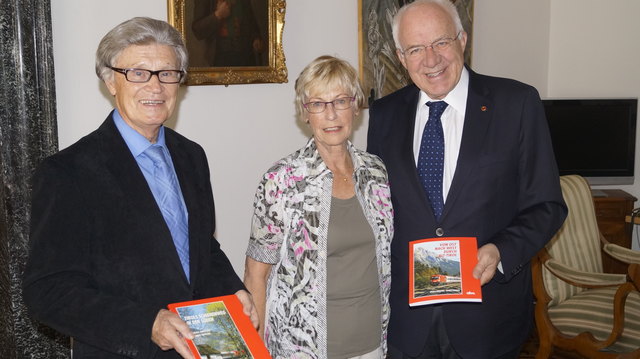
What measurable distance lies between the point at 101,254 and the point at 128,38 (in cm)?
64

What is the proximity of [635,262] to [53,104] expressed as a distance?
3.37 metres

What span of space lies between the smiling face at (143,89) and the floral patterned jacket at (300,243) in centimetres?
61

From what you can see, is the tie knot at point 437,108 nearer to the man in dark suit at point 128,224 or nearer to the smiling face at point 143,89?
the man in dark suit at point 128,224

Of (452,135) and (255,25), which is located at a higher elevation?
(255,25)

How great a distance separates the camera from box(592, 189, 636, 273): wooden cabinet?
6102 millimetres

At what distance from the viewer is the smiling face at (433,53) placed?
2773mm

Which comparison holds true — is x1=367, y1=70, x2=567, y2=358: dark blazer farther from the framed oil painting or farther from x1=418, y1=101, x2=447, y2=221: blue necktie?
the framed oil painting

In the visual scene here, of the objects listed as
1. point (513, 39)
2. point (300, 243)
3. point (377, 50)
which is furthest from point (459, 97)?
point (513, 39)

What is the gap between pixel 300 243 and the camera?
8.54ft

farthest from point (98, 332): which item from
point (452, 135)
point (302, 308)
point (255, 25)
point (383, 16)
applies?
point (383, 16)

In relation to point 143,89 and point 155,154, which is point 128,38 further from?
point 155,154

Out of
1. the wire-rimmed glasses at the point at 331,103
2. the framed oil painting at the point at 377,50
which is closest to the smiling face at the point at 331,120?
the wire-rimmed glasses at the point at 331,103

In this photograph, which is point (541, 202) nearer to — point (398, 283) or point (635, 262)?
point (398, 283)

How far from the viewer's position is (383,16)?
5.35 m
